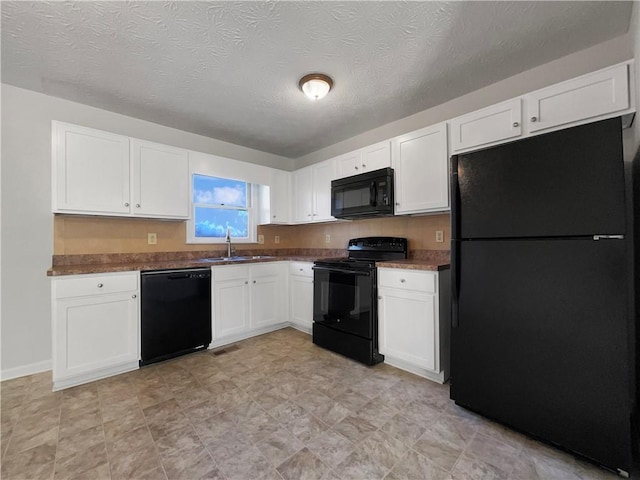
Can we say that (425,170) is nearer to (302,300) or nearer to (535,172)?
(535,172)

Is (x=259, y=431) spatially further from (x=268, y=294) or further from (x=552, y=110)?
(x=552, y=110)

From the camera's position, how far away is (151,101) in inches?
98.8

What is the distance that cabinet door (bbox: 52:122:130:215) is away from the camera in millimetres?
2195

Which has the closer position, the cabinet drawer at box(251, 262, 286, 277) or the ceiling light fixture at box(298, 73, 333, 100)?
the ceiling light fixture at box(298, 73, 333, 100)

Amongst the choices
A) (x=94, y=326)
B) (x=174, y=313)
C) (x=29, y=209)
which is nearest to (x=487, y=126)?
(x=174, y=313)

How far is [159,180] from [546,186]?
3055mm

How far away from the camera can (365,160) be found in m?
2.86

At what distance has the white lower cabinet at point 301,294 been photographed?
3137 mm

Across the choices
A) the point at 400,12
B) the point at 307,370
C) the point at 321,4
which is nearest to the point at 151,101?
the point at 321,4

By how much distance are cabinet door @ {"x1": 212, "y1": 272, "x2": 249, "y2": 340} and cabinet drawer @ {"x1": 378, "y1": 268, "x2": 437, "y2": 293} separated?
152cm

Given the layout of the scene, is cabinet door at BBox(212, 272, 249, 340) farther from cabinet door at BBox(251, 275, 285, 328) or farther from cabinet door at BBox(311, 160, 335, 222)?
cabinet door at BBox(311, 160, 335, 222)

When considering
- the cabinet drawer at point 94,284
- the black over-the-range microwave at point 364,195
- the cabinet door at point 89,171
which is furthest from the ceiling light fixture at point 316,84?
the cabinet drawer at point 94,284

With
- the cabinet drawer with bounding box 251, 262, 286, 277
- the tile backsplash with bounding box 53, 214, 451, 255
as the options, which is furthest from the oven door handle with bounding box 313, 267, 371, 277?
the tile backsplash with bounding box 53, 214, 451, 255

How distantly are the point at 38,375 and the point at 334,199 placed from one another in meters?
3.12
